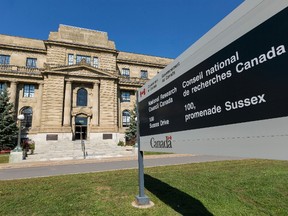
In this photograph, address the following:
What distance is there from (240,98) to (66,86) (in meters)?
34.4

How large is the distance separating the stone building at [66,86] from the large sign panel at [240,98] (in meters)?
31.2

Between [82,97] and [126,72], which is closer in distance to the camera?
[82,97]

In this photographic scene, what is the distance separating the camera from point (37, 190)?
727 centimetres

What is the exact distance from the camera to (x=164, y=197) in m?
6.17

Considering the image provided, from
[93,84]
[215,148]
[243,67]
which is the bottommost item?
[215,148]

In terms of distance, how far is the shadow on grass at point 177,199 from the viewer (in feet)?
16.6

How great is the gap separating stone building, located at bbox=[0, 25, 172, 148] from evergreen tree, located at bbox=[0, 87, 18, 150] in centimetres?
236

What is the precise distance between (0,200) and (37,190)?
1176mm

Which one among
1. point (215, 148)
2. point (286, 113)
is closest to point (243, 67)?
point (286, 113)

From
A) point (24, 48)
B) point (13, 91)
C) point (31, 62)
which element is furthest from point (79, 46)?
point (13, 91)

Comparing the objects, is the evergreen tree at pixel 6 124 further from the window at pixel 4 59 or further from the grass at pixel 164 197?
the grass at pixel 164 197

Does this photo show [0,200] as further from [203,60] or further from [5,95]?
[5,95]

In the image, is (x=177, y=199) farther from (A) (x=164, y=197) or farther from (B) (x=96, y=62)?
(B) (x=96, y=62)

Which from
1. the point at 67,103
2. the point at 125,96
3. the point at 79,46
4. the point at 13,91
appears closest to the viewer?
the point at 13,91
